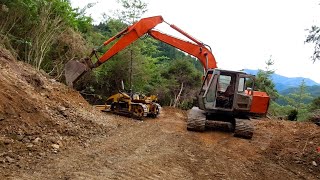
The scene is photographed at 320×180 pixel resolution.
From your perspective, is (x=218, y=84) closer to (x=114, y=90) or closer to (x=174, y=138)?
(x=174, y=138)

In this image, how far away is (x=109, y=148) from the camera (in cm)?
642

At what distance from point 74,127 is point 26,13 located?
5561mm

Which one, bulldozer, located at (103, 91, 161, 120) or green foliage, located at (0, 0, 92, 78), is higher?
green foliage, located at (0, 0, 92, 78)

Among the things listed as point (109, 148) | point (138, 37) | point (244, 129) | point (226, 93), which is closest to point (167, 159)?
point (109, 148)

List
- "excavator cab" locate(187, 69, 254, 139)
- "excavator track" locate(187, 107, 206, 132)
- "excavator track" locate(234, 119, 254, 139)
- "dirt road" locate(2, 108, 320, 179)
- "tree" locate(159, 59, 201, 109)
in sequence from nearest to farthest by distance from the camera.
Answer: "dirt road" locate(2, 108, 320, 179) < "excavator track" locate(234, 119, 254, 139) < "excavator track" locate(187, 107, 206, 132) < "excavator cab" locate(187, 69, 254, 139) < "tree" locate(159, 59, 201, 109)

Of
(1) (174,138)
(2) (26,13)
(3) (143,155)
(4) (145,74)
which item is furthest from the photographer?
(4) (145,74)

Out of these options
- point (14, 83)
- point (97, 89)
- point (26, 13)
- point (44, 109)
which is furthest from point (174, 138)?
point (97, 89)

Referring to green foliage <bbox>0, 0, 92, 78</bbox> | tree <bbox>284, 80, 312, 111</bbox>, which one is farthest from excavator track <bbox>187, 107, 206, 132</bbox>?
tree <bbox>284, 80, 312, 111</bbox>

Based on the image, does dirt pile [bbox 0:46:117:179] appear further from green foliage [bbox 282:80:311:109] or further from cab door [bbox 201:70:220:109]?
green foliage [bbox 282:80:311:109]

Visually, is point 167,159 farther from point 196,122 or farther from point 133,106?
point 133,106

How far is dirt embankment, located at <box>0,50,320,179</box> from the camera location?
16.6 ft

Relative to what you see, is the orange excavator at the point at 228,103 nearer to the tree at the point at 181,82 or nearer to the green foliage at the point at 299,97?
the tree at the point at 181,82

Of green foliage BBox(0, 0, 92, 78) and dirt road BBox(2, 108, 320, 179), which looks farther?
green foliage BBox(0, 0, 92, 78)

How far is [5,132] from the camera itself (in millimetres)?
5578
